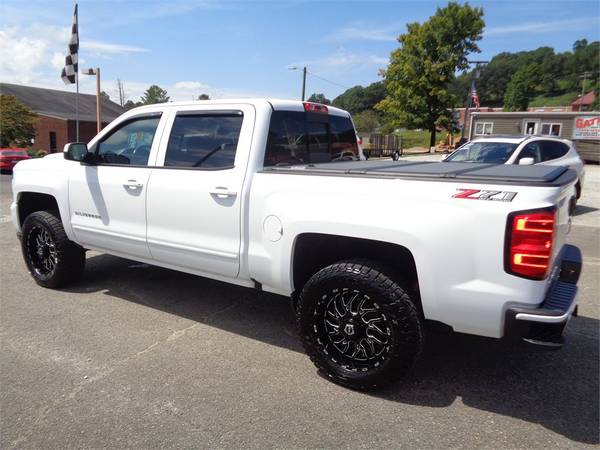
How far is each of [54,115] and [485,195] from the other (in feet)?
167

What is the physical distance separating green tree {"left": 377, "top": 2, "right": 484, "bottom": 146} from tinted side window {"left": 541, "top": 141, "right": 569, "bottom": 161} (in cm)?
2726

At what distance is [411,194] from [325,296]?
89 cm

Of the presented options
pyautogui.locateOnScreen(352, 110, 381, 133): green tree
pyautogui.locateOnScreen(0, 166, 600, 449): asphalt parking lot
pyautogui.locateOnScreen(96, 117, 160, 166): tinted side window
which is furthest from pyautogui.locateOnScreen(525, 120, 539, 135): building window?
pyautogui.locateOnScreen(352, 110, 381, 133): green tree

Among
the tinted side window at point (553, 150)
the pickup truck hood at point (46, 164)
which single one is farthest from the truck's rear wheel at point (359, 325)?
the tinted side window at point (553, 150)

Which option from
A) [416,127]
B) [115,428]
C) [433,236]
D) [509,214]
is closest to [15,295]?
[115,428]

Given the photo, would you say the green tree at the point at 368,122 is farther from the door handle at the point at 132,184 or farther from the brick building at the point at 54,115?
the door handle at the point at 132,184

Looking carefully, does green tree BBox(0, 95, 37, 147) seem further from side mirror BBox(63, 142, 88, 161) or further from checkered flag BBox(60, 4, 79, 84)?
side mirror BBox(63, 142, 88, 161)

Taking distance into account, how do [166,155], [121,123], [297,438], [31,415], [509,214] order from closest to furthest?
1. [509,214]
2. [297,438]
3. [31,415]
4. [166,155]
5. [121,123]

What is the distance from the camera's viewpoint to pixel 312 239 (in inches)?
125

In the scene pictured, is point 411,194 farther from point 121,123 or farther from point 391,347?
point 121,123

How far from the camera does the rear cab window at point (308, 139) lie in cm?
366

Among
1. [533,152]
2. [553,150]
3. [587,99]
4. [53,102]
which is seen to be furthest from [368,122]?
[587,99]

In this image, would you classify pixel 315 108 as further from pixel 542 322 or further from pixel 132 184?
pixel 542 322

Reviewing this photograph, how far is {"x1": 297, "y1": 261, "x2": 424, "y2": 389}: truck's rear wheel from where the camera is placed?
2.78 meters
